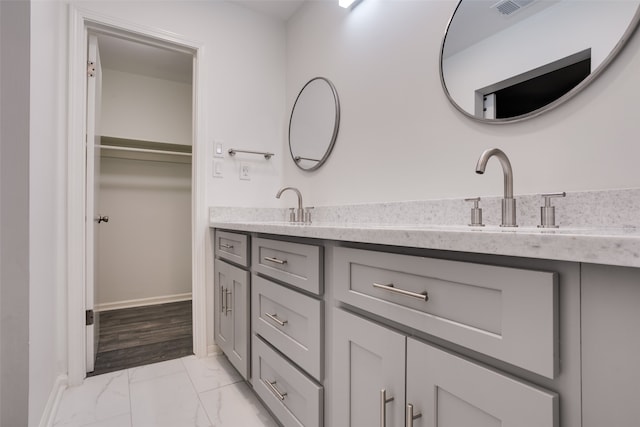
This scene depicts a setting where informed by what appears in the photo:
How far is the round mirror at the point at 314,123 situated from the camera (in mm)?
1954

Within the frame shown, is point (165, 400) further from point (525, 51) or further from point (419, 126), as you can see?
point (525, 51)

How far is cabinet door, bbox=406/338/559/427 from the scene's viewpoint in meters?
0.47

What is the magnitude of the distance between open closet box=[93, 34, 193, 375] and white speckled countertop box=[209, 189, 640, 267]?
187cm

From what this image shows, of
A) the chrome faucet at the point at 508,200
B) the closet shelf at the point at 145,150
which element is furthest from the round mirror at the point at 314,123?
the closet shelf at the point at 145,150

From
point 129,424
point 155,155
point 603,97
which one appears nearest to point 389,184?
point 603,97

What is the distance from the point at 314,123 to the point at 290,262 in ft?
4.08

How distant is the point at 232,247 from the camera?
1742 mm

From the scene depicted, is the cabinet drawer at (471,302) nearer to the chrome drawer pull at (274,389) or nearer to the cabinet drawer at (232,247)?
the chrome drawer pull at (274,389)

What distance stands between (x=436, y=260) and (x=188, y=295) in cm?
335

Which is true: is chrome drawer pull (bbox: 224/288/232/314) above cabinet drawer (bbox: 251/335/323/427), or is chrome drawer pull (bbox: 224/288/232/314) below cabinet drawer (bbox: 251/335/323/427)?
above

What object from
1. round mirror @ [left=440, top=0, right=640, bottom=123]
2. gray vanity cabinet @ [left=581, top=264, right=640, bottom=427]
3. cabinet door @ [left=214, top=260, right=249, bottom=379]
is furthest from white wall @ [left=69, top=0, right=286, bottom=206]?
gray vanity cabinet @ [left=581, top=264, right=640, bottom=427]

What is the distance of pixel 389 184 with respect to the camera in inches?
60.8

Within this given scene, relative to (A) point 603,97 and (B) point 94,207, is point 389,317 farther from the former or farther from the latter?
(B) point 94,207
